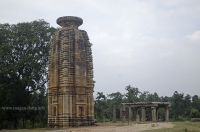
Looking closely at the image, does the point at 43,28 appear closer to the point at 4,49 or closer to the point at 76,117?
the point at 4,49

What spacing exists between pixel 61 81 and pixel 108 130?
25.1ft

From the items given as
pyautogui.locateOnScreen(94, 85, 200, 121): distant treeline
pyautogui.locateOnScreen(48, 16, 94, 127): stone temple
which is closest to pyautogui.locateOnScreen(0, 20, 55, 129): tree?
pyautogui.locateOnScreen(48, 16, 94, 127): stone temple

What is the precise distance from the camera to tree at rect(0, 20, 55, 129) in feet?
102

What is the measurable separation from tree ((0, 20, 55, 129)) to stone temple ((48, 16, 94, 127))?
519cm

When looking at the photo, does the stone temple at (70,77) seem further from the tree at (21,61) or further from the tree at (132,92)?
the tree at (132,92)

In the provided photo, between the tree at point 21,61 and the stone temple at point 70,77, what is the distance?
5.19 metres

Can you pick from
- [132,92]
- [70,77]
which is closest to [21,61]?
[70,77]

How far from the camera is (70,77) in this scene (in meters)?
25.6

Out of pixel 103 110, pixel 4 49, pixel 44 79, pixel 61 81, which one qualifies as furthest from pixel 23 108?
pixel 103 110

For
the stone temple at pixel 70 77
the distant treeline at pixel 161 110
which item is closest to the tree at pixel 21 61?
the stone temple at pixel 70 77

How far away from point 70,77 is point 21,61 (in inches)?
319

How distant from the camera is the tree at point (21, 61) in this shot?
31062 mm

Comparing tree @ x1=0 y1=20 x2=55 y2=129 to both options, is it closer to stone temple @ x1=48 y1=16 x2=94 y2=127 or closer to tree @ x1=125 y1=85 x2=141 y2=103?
stone temple @ x1=48 y1=16 x2=94 y2=127

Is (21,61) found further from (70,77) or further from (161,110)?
(161,110)
